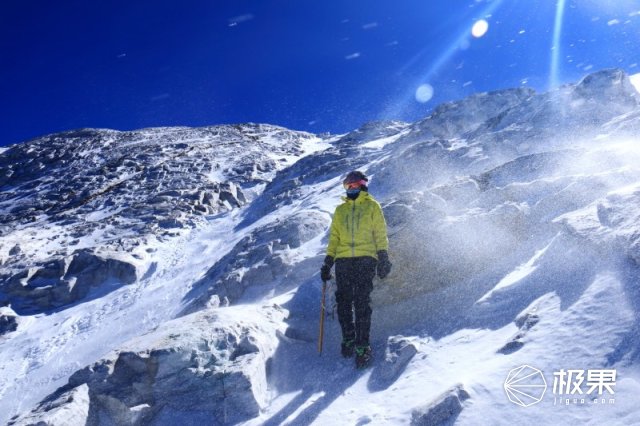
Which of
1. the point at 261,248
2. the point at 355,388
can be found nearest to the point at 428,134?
the point at 261,248

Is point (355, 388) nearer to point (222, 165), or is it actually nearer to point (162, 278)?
point (162, 278)

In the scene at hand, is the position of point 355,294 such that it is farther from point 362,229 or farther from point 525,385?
point 525,385

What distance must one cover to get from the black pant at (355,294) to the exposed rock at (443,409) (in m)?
2.33

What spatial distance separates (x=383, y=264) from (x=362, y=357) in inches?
61.8

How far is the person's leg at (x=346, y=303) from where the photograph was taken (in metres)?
7.29

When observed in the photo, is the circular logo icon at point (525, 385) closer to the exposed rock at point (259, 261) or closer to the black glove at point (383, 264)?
the black glove at point (383, 264)

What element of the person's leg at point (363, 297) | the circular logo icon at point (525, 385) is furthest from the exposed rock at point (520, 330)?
the person's leg at point (363, 297)

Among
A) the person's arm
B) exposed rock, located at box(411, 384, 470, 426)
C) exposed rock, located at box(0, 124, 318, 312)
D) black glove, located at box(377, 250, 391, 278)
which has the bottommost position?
exposed rock, located at box(411, 384, 470, 426)

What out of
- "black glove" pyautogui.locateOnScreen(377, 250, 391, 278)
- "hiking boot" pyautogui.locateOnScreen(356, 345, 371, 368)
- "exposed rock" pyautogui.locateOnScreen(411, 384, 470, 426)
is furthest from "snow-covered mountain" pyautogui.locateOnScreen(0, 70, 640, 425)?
"black glove" pyautogui.locateOnScreen(377, 250, 391, 278)

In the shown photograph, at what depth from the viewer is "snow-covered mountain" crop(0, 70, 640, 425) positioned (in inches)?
197

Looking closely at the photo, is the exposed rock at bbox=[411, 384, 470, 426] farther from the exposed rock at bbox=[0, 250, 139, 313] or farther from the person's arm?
the exposed rock at bbox=[0, 250, 139, 313]

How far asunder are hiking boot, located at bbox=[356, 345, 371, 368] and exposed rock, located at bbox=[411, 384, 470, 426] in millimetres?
2027

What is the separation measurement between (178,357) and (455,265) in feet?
19.2

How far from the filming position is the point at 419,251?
9664mm
